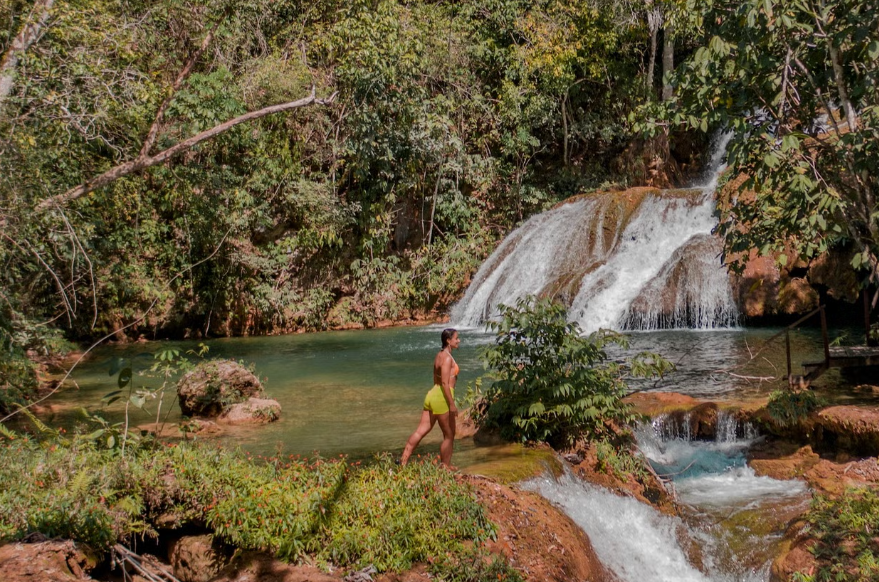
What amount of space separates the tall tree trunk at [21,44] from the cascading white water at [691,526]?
7118 mm

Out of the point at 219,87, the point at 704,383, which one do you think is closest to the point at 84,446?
the point at 704,383

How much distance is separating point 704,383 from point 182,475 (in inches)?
320

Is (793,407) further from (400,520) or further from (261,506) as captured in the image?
(261,506)

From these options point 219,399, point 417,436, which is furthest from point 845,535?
point 219,399

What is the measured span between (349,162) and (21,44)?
13348 mm

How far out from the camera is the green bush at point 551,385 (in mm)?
7422

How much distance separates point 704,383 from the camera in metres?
10.9

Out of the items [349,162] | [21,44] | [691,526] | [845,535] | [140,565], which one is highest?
[349,162]

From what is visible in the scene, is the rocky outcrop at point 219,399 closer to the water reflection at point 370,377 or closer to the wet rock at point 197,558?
the water reflection at point 370,377

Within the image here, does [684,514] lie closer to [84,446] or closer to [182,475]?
[182,475]

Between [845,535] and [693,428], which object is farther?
[693,428]

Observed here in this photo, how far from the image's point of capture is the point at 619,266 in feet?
56.3

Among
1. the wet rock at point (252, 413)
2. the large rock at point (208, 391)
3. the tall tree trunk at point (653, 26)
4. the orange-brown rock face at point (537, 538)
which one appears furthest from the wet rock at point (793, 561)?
the tall tree trunk at point (653, 26)

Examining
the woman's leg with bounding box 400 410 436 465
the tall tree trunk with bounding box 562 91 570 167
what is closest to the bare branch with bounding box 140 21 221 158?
the woman's leg with bounding box 400 410 436 465
